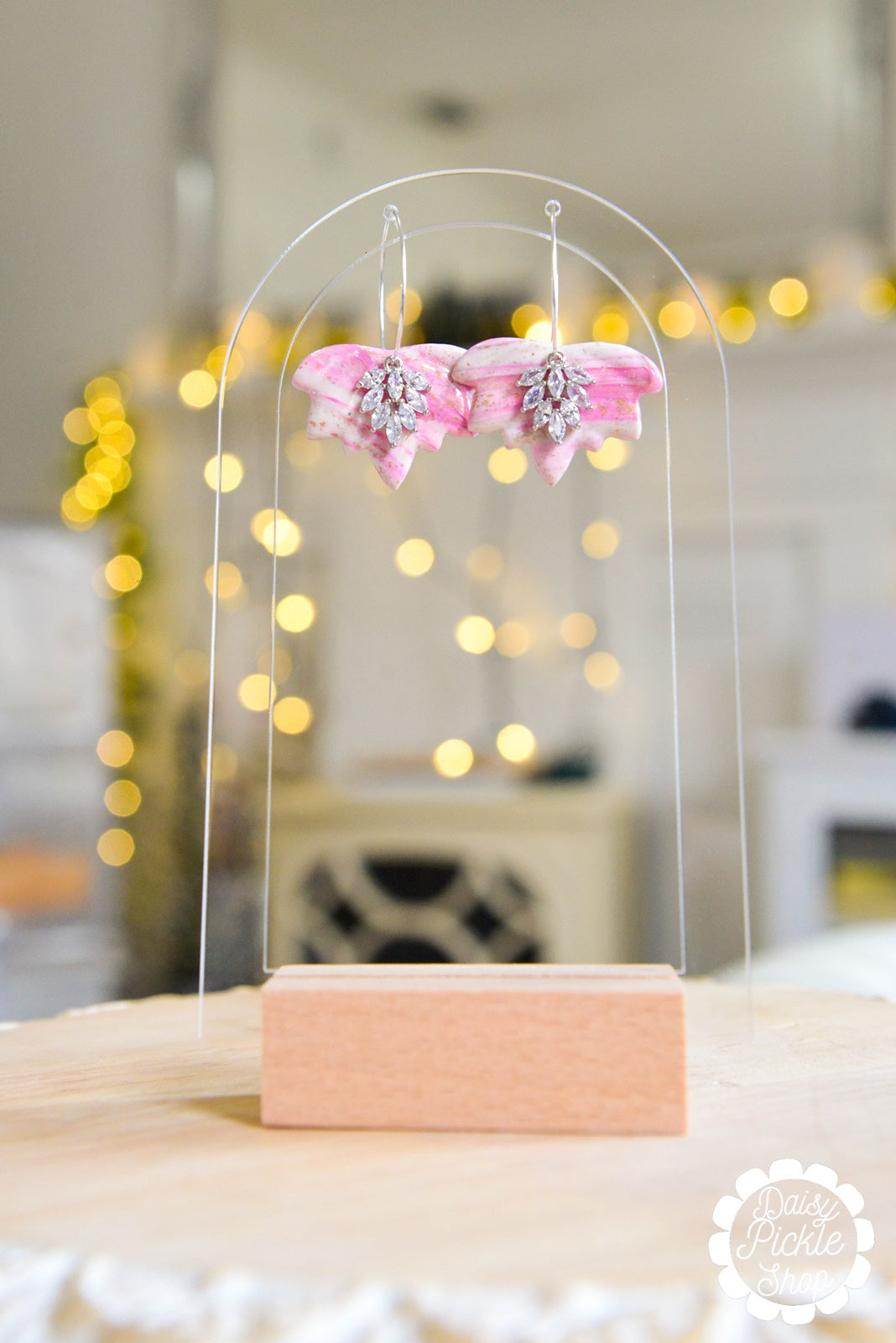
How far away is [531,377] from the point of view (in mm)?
686

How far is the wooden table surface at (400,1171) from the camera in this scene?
0.45 meters

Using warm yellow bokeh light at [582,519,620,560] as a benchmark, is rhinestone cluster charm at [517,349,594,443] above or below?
below

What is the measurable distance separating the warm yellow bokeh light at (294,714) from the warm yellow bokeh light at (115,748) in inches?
16.1

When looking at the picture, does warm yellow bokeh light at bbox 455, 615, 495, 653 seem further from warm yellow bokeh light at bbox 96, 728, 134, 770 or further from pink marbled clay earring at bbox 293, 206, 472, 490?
pink marbled clay earring at bbox 293, 206, 472, 490

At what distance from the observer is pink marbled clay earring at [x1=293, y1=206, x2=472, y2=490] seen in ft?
2.28

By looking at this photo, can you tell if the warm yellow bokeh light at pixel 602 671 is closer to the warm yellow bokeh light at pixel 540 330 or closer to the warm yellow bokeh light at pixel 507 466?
the warm yellow bokeh light at pixel 507 466

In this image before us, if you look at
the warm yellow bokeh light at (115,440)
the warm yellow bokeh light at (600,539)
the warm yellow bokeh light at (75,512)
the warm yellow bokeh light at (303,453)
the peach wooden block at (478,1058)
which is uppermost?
the warm yellow bokeh light at (115,440)

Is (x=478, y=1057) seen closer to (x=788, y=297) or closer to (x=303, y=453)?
(x=788, y=297)

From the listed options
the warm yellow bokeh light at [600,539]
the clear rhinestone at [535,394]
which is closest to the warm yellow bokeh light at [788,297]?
the warm yellow bokeh light at [600,539]

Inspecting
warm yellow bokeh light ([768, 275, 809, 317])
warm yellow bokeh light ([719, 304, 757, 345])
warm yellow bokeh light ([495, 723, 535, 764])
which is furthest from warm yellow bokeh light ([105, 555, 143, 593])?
warm yellow bokeh light ([768, 275, 809, 317])

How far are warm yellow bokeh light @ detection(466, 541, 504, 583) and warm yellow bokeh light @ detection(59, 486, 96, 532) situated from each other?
3.28ft

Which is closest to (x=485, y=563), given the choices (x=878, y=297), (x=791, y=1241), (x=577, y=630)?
(x=577, y=630)

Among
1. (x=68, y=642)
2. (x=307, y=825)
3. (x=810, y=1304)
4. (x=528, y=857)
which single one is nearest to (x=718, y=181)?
(x=528, y=857)

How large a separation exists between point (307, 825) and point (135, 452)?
1.11 metres
